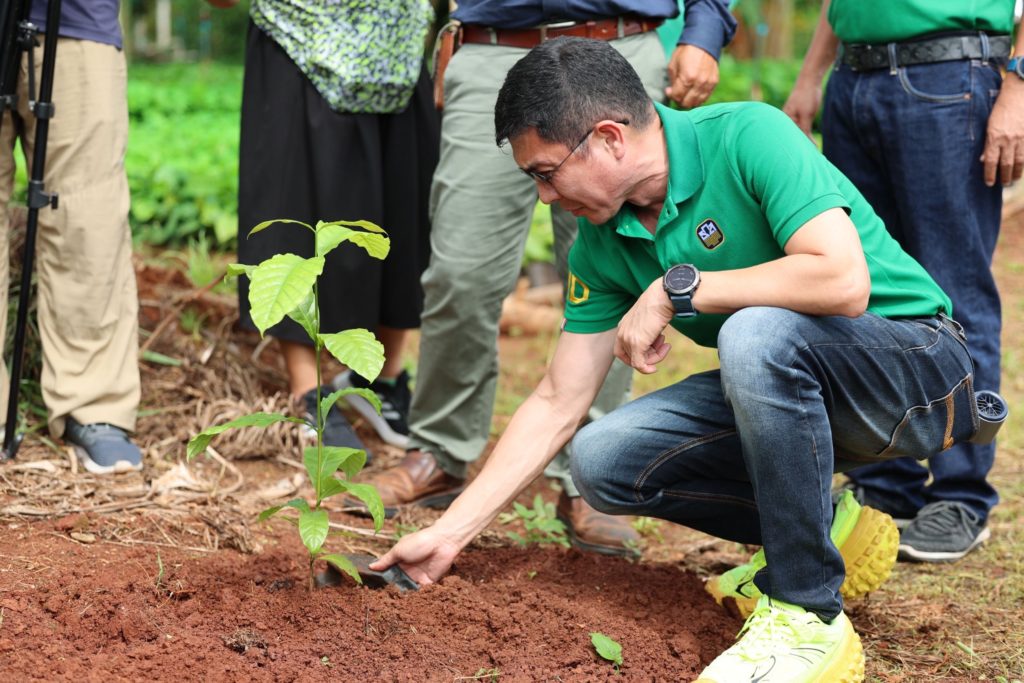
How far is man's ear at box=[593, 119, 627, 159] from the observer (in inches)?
87.7

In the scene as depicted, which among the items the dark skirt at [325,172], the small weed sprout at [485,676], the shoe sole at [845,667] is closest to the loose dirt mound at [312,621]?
the small weed sprout at [485,676]

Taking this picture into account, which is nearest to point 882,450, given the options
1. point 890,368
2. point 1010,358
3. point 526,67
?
→ point 890,368

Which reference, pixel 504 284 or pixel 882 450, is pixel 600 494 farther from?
pixel 504 284

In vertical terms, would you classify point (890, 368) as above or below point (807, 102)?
below

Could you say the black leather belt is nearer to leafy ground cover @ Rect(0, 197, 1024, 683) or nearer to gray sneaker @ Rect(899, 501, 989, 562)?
gray sneaker @ Rect(899, 501, 989, 562)

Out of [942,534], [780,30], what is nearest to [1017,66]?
[942,534]

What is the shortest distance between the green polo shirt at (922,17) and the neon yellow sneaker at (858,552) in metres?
1.26

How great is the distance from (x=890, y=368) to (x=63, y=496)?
80.4 inches

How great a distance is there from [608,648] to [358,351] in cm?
76

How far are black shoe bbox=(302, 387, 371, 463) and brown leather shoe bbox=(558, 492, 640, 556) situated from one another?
77cm

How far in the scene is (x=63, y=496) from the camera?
3.01 meters

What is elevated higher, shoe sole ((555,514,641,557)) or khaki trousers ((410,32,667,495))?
khaki trousers ((410,32,667,495))

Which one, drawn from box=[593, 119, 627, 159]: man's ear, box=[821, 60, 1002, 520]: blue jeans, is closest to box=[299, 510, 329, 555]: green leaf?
box=[593, 119, 627, 159]: man's ear

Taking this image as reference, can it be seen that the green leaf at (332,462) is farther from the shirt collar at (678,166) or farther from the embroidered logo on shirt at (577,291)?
the shirt collar at (678,166)
